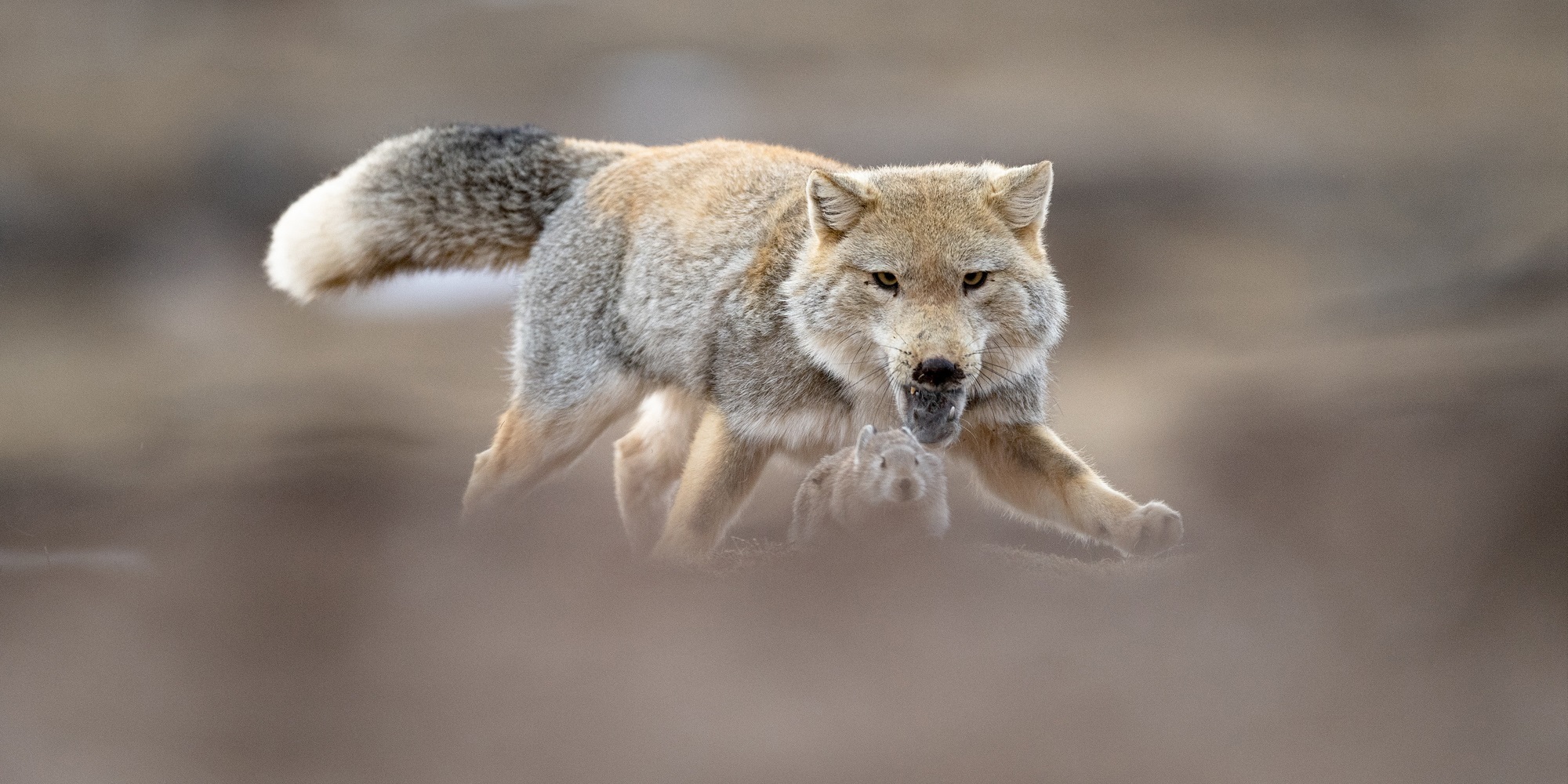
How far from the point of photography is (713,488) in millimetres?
1998

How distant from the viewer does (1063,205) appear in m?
3.82

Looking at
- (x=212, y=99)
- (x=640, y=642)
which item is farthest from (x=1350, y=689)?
(x=212, y=99)

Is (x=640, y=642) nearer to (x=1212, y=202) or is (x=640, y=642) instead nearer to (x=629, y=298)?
(x=629, y=298)

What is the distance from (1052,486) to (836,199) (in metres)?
0.72

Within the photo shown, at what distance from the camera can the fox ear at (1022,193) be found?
5.82ft

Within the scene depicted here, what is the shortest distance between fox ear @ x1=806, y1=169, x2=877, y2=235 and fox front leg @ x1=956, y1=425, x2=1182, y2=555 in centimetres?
51

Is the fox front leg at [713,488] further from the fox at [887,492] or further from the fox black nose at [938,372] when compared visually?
the fox black nose at [938,372]

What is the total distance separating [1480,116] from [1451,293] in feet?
2.54

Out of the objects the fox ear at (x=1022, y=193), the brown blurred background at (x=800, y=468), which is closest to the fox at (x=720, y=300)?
→ the fox ear at (x=1022, y=193)

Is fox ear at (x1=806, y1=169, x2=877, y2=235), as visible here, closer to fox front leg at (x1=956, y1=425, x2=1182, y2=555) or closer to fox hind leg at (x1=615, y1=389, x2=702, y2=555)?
fox front leg at (x1=956, y1=425, x2=1182, y2=555)

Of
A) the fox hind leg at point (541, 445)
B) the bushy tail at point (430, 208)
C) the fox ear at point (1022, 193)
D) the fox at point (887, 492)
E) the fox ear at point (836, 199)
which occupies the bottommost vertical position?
the fox at point (887, 492)

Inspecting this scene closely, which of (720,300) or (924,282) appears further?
(720,300)

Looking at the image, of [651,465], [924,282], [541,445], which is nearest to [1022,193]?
[924,282]

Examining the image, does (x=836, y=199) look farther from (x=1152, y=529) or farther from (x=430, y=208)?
(x=430, y=208)
